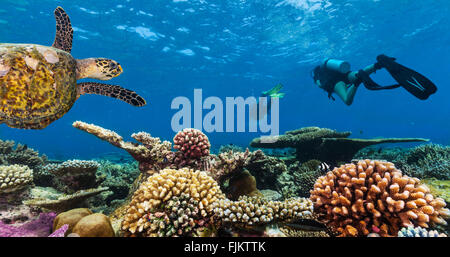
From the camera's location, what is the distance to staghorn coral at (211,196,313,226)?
2172 millimetres

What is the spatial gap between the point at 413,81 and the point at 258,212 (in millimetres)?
6954

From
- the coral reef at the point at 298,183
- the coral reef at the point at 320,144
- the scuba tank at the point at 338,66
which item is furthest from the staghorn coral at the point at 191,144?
the scuba tank at the point at 338,66

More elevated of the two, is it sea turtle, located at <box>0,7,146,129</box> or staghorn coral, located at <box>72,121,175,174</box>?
sea turtle, located at <box>0,7,146,129</box>

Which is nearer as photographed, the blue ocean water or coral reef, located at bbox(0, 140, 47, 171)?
coral reef, located at bbox(0, 140, 47, 171)

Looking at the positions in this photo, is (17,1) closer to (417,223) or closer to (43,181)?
(43,181)

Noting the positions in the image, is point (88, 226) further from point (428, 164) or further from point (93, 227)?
point (428, 164)

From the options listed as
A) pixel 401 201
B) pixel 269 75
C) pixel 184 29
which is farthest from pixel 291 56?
pixel 401 201

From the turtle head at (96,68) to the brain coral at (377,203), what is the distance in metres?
4.33

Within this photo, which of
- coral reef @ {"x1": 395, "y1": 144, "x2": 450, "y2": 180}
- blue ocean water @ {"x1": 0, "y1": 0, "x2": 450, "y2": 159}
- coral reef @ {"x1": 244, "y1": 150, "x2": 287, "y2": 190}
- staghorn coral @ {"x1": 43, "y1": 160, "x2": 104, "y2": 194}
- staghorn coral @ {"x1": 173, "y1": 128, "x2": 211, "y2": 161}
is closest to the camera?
staghorn coral @ {"x1": 173, "y1": 128, "x2": 211, "y2": 161}

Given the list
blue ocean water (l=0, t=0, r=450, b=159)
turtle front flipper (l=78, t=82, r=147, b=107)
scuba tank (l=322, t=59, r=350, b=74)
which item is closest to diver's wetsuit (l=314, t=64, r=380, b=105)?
scuba tank (l=322, t=59, r=350, b=74)

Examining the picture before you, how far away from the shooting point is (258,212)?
218 cm

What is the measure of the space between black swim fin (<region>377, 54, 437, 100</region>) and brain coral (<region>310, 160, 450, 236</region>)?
196 inches

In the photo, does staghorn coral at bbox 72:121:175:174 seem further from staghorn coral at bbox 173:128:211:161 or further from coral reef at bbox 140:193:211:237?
coral reef at bbox 140:193:211:237

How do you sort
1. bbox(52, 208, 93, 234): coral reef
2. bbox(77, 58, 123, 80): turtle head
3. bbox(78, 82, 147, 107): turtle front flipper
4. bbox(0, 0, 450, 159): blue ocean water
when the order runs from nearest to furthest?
bbox(52, 208, 93, 234): coral reef
bbox(78, 82, 147, 107): turtle front flipper
bbox(77, 58, 123, 80): turtle head
bbox(0, 0, 450, 159): blue ocean water
